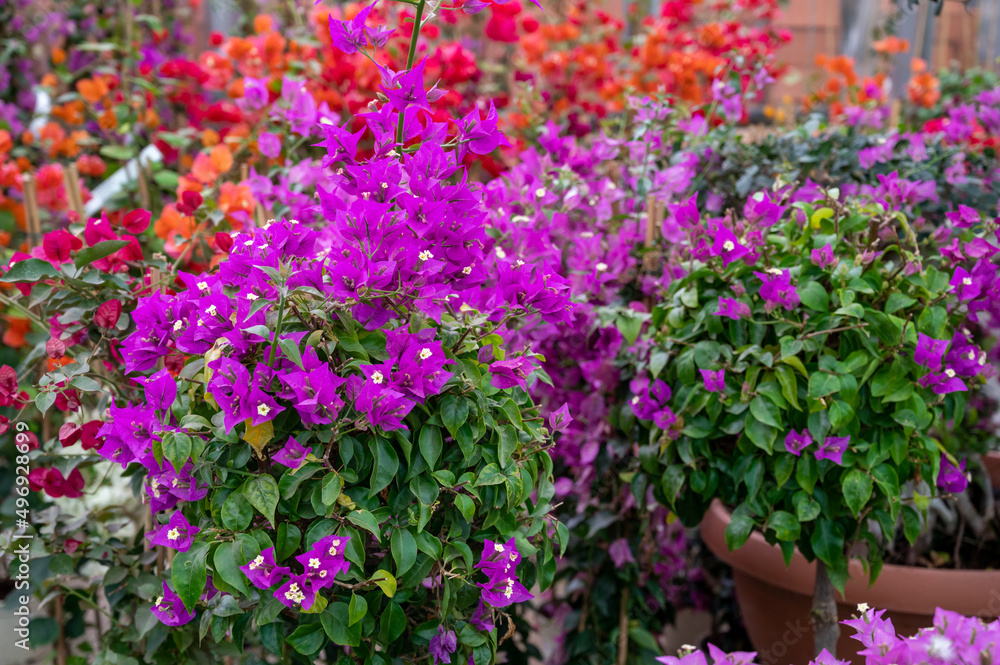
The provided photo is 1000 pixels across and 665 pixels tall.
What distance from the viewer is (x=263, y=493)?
0.70m

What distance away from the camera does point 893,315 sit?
963 mm

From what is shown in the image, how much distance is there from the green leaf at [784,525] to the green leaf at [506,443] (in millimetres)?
383

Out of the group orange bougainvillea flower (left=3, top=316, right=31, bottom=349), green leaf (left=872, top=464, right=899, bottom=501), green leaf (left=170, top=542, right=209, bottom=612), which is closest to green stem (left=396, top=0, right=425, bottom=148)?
green leaf (left=170, top=542, right=209, bottom=612)

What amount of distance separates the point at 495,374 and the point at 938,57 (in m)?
3.88

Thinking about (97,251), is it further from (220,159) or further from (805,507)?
(805,507)

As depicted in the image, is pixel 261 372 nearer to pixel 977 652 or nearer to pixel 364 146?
pixel 977 652

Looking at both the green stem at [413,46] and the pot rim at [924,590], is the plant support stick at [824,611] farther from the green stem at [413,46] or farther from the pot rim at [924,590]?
the green stem at [413,46]

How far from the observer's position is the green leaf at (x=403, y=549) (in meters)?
0.72

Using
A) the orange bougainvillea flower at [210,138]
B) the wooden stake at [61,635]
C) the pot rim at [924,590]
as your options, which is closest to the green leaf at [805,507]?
the pot rim at [924,590]

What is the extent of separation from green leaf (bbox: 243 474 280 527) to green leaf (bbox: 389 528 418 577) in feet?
0.38

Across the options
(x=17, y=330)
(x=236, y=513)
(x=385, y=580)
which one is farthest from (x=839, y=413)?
(x=17, y=330)

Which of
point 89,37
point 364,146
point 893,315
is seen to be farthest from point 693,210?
point 89,37

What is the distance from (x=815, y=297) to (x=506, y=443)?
0.44 m

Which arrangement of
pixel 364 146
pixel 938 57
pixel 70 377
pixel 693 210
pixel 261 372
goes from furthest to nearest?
pixel 938 57 → pixel 364 146 → pixel 693 210 → pixel 70 377 → pixel 261 372
